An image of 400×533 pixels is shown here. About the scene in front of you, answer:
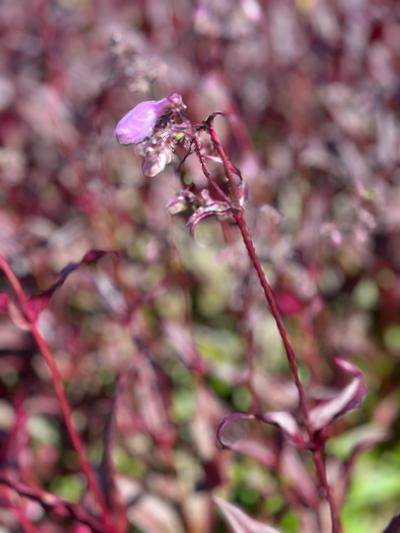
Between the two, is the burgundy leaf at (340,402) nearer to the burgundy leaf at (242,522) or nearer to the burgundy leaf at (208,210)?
the burgundy leaf at (242,522)

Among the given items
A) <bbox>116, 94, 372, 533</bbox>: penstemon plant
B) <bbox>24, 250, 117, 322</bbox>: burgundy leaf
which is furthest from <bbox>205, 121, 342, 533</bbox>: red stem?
<bbox>24, 250, 117, 322</bbox>: burgundy leaf

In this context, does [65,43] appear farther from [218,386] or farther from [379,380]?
[379,380]

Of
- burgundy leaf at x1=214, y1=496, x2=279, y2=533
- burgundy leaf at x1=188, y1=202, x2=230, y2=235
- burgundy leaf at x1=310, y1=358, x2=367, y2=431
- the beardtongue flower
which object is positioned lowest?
burgundy leaf at x1=214, y1=496, x2=279, y2=533

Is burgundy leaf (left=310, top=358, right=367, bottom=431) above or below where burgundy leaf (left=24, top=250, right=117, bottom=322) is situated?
below

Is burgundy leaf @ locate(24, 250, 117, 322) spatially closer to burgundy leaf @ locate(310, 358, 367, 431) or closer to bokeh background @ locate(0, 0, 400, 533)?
bokeh background @ locate(0, 0, 400, 533)

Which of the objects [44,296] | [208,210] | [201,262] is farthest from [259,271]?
[201,262]

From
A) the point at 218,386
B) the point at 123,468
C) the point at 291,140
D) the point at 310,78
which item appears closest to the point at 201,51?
the point at 310,78

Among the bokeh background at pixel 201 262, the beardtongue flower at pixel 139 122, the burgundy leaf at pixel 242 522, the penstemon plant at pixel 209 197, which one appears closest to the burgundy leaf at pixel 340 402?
the penstemon plant at pixel 209 197
